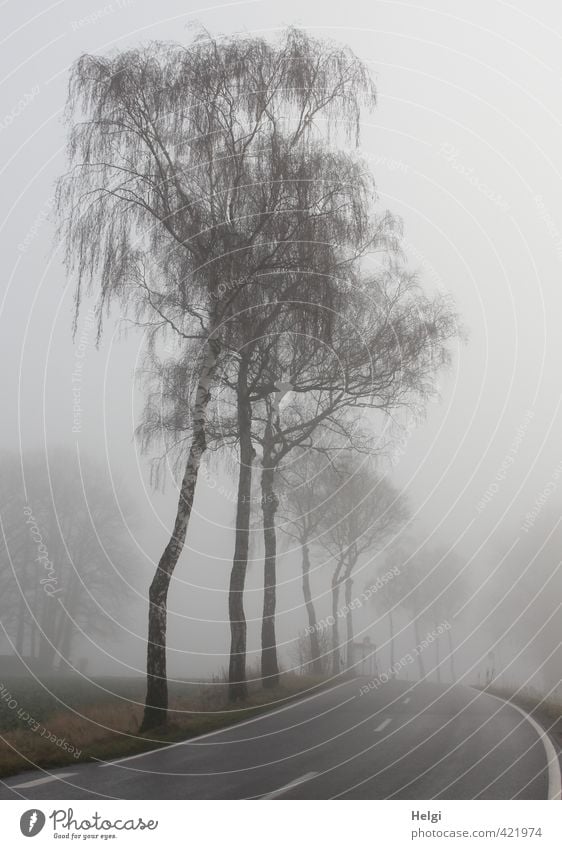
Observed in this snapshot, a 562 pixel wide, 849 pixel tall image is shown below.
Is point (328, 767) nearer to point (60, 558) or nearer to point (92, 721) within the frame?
point (92, 721)

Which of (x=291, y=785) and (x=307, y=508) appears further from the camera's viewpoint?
(x=307, y=508)

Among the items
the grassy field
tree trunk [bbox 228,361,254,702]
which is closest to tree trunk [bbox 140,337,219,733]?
the grassy field

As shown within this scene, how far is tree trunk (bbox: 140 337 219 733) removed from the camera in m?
9.92

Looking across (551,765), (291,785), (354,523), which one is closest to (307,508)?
(354,523)

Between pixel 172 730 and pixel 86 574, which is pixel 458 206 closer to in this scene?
pixel 172 730

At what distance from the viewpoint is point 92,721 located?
9562 millimetres

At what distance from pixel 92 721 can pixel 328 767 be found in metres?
3.81

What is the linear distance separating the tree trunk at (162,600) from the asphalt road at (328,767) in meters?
0.96

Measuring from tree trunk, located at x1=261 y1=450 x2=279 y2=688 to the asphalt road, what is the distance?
5.57 m

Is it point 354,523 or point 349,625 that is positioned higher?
point 354,523

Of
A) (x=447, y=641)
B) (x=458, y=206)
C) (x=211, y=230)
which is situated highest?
(x=458, y=206)

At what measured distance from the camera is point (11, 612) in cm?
3056
